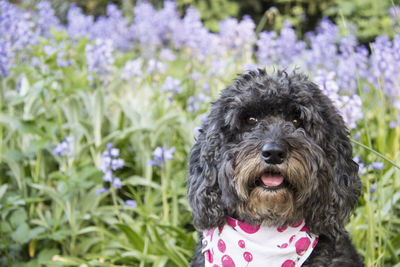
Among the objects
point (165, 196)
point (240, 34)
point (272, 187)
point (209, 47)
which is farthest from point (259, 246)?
point (209, 47)

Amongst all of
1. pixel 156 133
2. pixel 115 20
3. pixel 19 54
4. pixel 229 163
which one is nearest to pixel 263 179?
pixel 229 163

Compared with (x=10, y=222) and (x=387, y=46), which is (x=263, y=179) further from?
(x=387, y=46)

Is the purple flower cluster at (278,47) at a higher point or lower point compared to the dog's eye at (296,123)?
higher

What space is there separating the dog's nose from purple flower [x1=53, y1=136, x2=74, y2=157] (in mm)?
1892

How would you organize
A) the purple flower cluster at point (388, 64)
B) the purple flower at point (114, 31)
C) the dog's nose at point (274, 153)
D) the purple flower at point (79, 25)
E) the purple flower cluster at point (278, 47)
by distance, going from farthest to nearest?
1. the purple flower at point (114, 31)
2. the purple flower at point (79, 25)
3. the purple flower cluster at point (278, 47)
4. the purple flower cluster at point (388, 64)
5. the dog's nose at point (274, 153)

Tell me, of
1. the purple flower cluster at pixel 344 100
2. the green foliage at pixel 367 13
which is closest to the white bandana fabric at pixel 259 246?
the purple flower cluster at pixel 344 100

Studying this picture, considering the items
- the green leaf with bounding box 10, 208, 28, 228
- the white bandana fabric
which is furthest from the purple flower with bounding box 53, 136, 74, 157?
the white bandana fabric

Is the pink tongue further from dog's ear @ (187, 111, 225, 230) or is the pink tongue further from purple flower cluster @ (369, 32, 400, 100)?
purple flower cluster @ (369, 32, 400, 100)

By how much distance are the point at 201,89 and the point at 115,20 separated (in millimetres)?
2208

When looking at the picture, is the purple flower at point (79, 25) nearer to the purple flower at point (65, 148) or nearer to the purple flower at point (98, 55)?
the purple flower at point (98, 55)

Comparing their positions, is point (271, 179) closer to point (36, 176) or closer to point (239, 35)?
point (36, 176)

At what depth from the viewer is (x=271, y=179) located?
2.37m

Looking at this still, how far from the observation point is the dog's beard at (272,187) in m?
2.27

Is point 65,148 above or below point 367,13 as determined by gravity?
below
